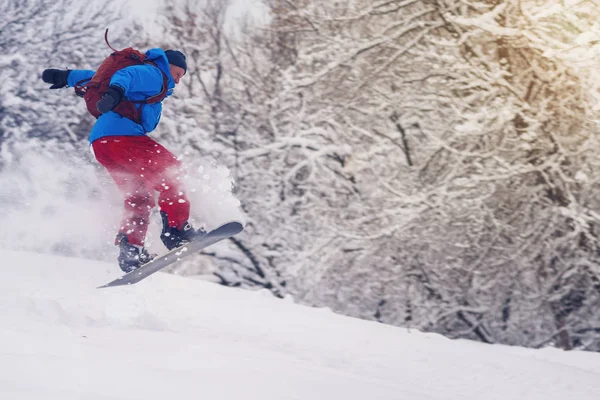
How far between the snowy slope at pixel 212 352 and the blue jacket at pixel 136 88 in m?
1.08

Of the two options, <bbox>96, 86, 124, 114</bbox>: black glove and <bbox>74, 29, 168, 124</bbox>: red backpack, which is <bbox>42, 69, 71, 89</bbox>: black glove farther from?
<bbox>96, 86, 124, 114</bbox>: black glove

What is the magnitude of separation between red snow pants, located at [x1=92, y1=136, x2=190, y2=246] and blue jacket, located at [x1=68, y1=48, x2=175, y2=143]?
6 cm

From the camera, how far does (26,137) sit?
24.5 ft

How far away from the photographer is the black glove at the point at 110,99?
3479mm

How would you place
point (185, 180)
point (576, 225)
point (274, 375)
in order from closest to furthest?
point (274, 375), point (185, 180), point (576, 225)

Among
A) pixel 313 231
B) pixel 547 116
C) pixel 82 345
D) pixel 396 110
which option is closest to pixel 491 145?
pixel 547 116

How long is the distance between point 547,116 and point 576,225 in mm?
1324

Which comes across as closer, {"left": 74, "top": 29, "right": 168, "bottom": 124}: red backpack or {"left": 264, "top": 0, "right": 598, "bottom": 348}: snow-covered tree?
{"left": 74, "top": 29, "right": 168, "bottom": 124}: red backpack

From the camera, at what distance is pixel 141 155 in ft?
12.8

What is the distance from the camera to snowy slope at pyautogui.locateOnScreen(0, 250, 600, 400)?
238 centimetres

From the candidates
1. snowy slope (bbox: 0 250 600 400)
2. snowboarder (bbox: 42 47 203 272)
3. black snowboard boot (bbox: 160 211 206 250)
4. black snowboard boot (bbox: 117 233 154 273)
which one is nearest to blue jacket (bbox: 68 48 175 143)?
snowboarder (bbox: 42 47 203 272)

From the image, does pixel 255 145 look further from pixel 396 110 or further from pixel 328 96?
pixel 396 110

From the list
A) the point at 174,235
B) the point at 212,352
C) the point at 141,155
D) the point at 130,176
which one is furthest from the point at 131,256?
the point at 212,352

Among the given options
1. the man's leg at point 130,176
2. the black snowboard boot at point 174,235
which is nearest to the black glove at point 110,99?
the man's leg at point 130,176
